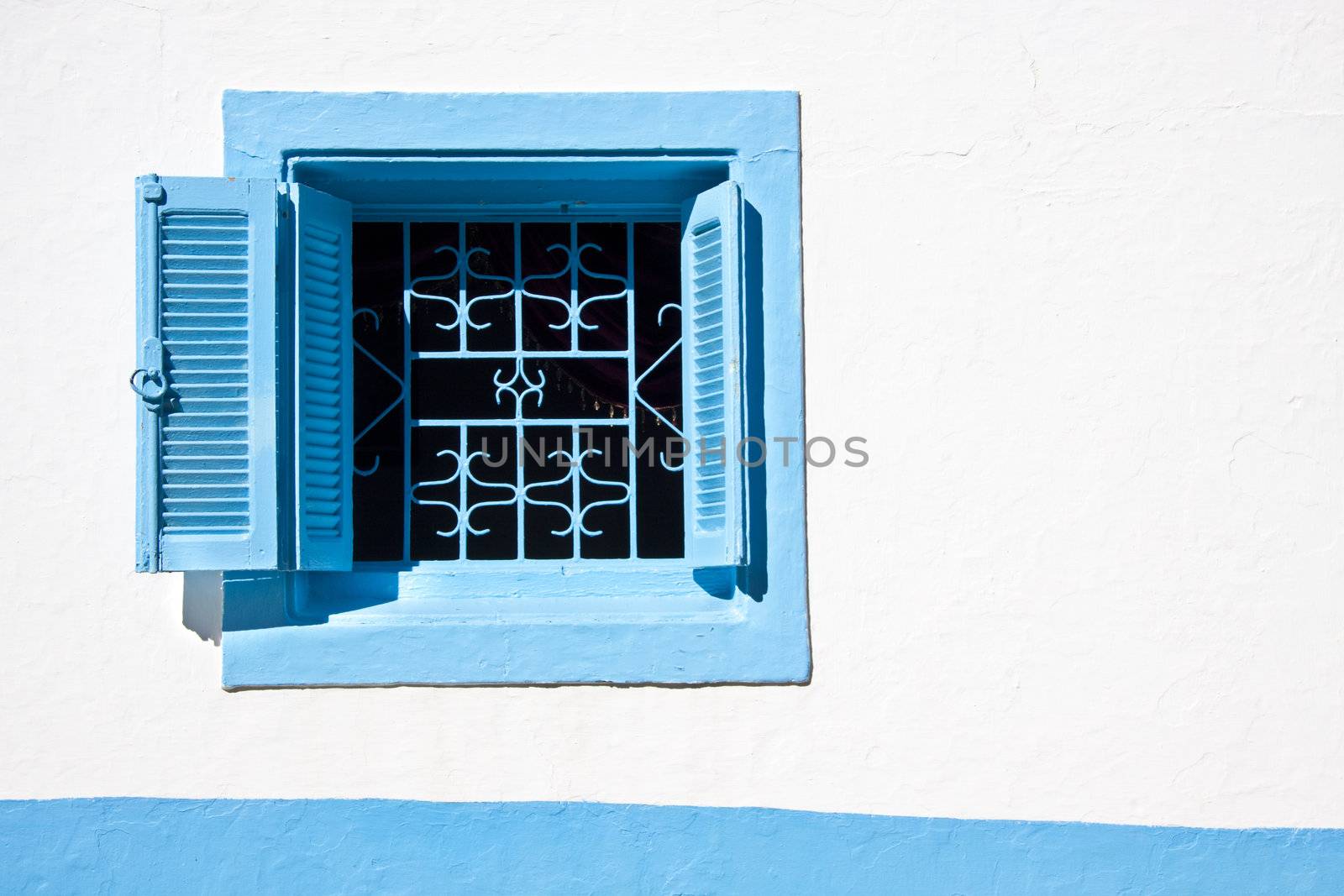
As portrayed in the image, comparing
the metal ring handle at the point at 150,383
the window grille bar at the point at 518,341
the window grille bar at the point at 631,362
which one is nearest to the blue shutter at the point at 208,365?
the metal ring handle at the point at 150,383

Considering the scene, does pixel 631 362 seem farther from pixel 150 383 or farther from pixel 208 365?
pixel 150 383

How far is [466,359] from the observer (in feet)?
10.4

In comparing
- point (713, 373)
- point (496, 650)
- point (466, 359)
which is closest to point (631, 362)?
point (713, 373)

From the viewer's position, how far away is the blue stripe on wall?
2885 mm

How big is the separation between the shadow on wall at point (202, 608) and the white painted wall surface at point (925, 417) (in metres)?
0.03

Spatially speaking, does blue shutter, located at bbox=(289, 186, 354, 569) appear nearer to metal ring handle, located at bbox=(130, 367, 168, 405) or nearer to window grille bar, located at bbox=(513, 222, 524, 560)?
metal ring handle, located at bbox=(130, 367, 168, 405)

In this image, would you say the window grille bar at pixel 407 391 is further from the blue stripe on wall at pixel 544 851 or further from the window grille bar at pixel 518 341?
the blue stripe on wall at pixel 544 851

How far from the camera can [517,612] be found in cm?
300

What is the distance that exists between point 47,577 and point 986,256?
8.54 ft

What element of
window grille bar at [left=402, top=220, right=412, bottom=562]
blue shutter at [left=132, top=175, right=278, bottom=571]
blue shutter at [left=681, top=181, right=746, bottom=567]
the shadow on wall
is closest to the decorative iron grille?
window grille bar at [left=402, top=220, right=412, bottom=562]

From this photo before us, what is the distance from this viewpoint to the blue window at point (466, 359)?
286 cm

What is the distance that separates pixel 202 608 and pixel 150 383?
0.60m

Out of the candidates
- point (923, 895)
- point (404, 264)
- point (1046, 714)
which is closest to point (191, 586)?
point (404, 264)

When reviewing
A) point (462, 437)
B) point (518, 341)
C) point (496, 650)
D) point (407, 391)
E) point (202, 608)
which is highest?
point (518, 341)
